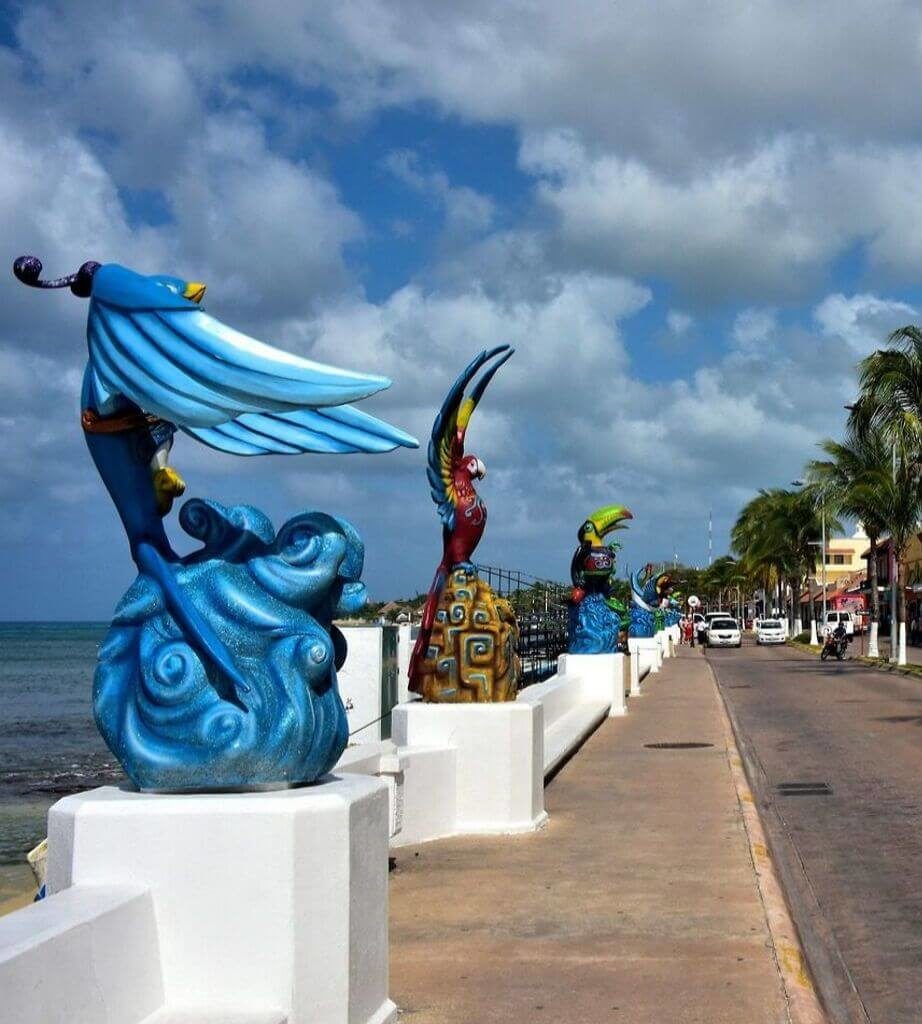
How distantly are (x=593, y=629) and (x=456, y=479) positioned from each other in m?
10.4

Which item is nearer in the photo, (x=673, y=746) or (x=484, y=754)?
(x=484, y=754)

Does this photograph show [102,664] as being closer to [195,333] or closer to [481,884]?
[195,333]

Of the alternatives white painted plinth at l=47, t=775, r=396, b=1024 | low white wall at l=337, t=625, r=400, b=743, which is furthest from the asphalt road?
low white wall at l=337, t=625, r=400, b=743

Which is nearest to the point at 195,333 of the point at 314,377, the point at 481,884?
the point at 314,377

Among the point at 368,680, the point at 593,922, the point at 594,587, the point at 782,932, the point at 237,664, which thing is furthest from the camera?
the point at 594,587

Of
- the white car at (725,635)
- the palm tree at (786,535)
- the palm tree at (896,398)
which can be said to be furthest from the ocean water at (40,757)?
the palm tree at (786,535)

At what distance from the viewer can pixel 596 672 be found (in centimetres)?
2189

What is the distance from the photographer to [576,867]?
9352mm

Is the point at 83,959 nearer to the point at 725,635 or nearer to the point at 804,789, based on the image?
the point at 804,789

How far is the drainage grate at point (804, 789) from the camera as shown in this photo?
543 inches

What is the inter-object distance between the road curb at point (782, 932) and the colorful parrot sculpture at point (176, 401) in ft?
10.3

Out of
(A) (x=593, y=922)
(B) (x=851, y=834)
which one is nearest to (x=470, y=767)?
(A) (x=593, y=922)

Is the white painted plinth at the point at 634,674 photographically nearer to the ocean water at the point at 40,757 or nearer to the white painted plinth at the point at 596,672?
the white painted plinth at the point at 596,672

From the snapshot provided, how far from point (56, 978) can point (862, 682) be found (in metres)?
30.5
